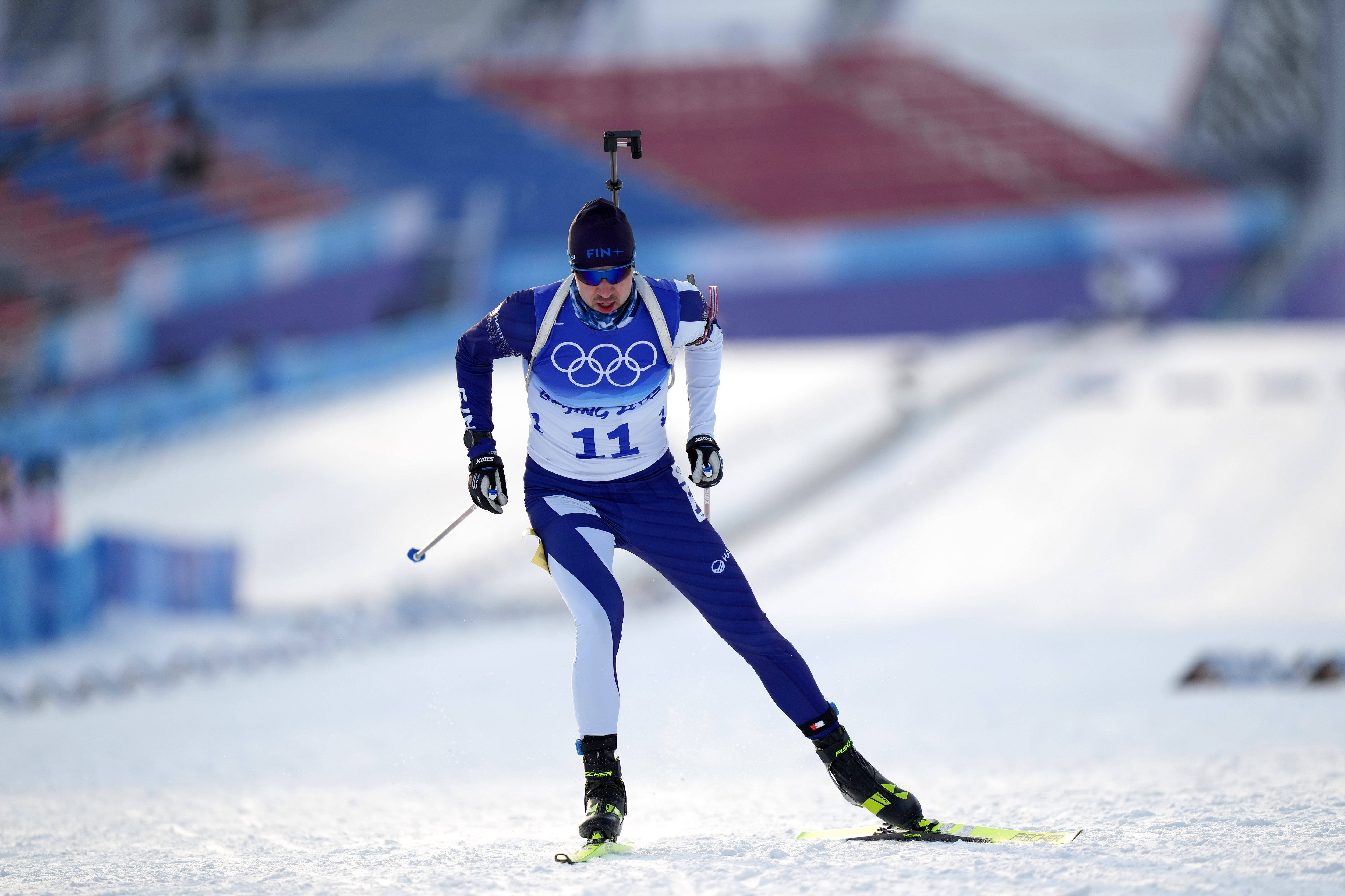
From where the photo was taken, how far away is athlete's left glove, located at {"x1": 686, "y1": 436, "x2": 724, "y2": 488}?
379 centimetres

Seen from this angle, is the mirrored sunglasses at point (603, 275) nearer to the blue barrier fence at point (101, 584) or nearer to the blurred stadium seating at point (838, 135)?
the blue barrier fence at point (101, 584)

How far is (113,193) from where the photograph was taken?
70.1ft

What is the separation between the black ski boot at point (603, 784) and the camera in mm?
3697

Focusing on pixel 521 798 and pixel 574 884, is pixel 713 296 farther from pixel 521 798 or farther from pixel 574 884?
pixel 521 798

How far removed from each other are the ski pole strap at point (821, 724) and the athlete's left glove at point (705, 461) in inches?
27.9

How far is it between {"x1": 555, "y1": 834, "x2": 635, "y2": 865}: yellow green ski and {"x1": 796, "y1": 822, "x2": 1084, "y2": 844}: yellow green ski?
522 millimetres

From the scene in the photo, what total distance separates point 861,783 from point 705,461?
3.25 feet

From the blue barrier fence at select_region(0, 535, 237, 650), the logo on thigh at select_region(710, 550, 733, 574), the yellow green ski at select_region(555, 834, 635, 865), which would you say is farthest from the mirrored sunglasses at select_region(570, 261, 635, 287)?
the blue barrier fence at select_region(0, 535, 237, 650)

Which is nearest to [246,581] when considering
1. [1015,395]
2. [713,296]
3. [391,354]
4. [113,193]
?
[391,354]

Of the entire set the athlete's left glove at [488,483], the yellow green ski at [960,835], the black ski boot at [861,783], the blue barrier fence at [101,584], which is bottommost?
the yellow green ski at [960,835]

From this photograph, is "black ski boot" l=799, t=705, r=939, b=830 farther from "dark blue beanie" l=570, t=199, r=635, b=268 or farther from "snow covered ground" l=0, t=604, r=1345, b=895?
"dark blue beanie" l=570, t=199, r=635, b=268

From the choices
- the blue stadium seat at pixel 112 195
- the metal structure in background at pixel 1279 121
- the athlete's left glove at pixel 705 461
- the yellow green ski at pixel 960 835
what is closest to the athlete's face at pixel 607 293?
the athlete's left glove at pixel 705 461

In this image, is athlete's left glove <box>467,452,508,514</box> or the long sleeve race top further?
athlete's left glove <box>467,452,508,514</box>

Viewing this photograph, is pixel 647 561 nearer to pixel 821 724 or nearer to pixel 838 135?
pixel 821 724
